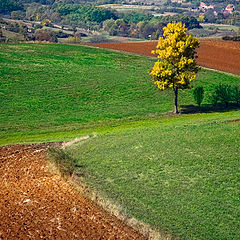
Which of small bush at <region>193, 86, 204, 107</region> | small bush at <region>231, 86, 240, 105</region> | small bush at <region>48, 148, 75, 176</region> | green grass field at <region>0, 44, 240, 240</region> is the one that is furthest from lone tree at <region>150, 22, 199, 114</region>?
small bush at <region>48, 148, 75, 176</region>

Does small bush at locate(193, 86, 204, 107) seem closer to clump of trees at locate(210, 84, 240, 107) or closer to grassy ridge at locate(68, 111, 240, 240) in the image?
clump of trees at locate(210, 84, 240, 107)

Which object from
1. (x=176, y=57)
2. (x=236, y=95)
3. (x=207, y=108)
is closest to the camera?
(x=176, y=57)

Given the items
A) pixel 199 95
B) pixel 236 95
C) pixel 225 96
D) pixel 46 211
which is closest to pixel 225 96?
pixel 225 96

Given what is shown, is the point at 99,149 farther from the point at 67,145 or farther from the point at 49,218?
the point at 49,218

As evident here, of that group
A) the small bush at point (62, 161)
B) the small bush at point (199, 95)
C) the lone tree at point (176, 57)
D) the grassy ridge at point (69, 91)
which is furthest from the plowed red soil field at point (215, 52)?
the small bush at point (62, 161)

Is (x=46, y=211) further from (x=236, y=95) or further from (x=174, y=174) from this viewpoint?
(x=236, y=95)

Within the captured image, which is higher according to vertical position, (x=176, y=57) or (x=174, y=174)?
(x=176, y=57)

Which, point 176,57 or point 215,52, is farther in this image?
point 215,52
